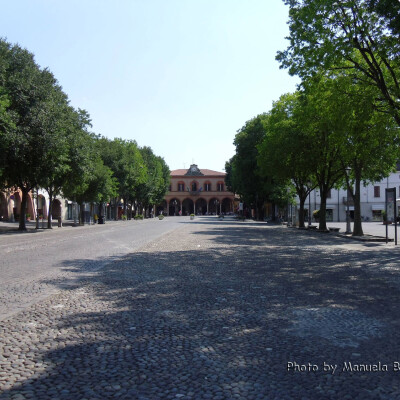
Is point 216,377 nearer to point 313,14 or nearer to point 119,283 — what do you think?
point 119,283

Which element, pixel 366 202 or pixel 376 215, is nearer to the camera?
pixel 366 202

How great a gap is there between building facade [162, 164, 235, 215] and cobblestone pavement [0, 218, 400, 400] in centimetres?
12836

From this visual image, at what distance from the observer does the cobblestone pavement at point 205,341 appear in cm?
362

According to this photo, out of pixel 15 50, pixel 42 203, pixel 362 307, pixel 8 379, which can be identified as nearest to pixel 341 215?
pixel 42 203

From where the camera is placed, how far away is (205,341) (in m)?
4.88

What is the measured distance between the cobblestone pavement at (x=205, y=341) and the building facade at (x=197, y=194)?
12836 centimetres

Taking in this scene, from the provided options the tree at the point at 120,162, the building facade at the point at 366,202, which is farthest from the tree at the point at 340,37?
the building facade at the point at 366,202

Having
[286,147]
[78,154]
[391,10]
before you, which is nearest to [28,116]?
[78,154]

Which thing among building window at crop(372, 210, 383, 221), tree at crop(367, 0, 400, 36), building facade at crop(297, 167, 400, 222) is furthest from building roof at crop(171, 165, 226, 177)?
tree at crop(367, 0, 400, 36)

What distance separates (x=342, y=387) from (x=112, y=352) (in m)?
2.19

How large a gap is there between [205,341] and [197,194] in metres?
133

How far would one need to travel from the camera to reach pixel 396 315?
627 cm

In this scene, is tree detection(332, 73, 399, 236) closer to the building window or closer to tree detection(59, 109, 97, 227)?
tree detection(59, 109, 97, 227)

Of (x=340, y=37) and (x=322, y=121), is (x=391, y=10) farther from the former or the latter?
(x=322, y=121)
